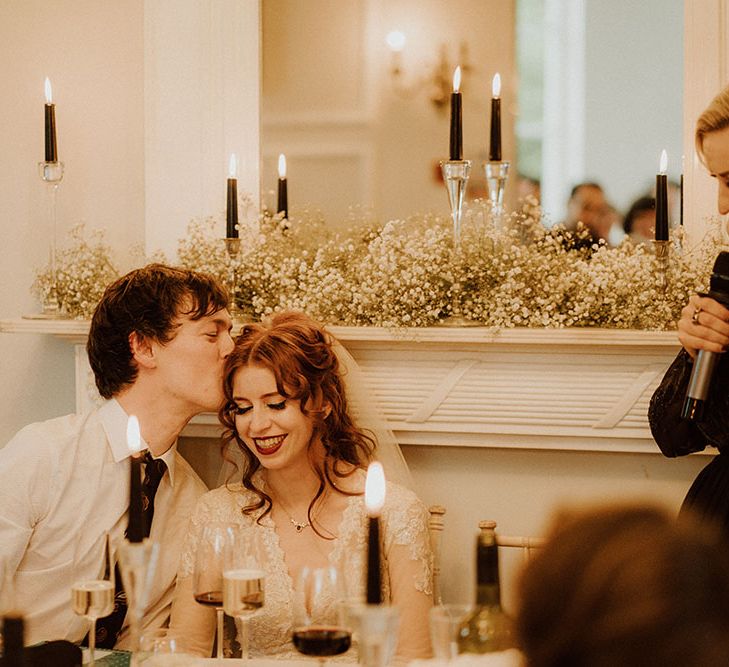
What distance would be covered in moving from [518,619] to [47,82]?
2183mm

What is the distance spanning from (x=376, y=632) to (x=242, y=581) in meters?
0.32

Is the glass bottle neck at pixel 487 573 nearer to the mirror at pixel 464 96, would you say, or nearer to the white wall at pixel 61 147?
the mirror at pixel 464 96

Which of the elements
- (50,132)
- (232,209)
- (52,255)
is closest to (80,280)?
(52,255)

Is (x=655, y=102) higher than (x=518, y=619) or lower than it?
higher

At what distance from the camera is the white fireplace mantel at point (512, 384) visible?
2.41 metres

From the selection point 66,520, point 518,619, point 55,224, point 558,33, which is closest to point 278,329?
point 66,520

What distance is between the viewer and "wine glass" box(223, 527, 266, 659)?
149 centimetres

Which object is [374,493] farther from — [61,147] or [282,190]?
[61,147]

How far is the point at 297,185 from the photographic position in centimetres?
272

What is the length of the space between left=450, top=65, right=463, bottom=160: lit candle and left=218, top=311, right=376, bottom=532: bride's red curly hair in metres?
0.51

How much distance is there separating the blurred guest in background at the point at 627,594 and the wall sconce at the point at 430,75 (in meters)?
1.99

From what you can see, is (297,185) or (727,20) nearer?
(727,20)

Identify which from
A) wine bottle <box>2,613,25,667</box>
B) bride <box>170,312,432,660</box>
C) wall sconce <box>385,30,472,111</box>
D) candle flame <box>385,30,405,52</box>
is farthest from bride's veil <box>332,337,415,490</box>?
wine bottle <box>2,613,25,667</box>

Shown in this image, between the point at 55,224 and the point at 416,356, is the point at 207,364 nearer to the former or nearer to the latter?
the point at 416,356
